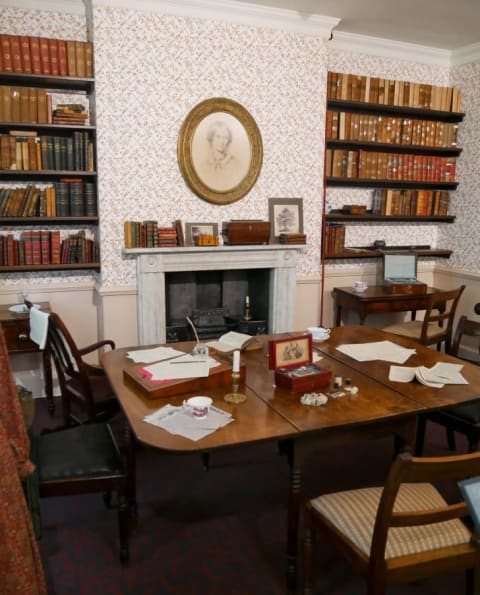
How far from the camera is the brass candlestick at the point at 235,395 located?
6.73 ft

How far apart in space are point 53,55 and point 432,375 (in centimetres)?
303

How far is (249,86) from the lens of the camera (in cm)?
391

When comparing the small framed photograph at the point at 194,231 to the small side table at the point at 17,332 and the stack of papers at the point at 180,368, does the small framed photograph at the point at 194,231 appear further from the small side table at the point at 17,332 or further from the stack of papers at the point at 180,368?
the stack of papers at the point at 180,368

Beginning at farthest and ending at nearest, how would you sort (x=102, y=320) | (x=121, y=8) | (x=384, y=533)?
1. (x=102, y=320)
2. (x=121, y=8)
3. (x=384, y=533)

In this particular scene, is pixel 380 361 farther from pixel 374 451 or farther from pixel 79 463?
pixel 79 463

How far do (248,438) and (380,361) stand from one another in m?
1.08

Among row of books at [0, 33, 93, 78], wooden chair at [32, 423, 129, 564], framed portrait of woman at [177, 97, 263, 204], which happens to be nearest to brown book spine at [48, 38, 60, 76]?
row of books at [0, 33, 93, 78]

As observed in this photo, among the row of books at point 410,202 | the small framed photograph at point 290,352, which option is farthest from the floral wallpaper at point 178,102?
the small framed photograph at point 290,352

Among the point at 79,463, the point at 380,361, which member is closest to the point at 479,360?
the point at 380,361

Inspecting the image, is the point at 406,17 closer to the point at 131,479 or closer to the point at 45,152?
the point at 45,152

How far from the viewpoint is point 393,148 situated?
15.4 ft

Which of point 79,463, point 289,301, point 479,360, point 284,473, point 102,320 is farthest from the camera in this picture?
point 479,360

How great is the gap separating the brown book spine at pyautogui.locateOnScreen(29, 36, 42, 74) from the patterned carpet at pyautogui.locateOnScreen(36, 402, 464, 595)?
2.52m

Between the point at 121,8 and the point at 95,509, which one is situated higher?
the point at 121,8
